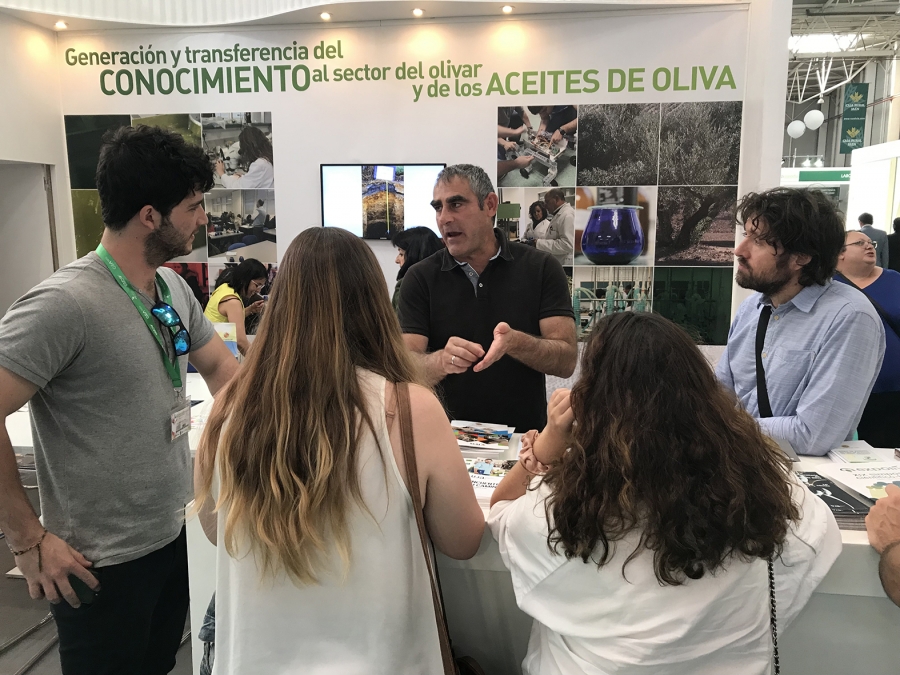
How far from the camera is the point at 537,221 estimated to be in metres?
4.84

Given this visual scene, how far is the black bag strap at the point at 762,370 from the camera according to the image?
6.69ft

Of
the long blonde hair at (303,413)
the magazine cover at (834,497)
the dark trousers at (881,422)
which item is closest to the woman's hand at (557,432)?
the long blonde hair at (303,413)

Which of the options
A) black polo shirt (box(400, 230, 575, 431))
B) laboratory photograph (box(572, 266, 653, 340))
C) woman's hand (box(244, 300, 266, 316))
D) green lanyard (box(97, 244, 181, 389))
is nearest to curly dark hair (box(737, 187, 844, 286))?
black polo shirt (box(400, 230, 575, 431))

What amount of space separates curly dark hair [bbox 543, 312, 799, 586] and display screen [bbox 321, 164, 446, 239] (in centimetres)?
392

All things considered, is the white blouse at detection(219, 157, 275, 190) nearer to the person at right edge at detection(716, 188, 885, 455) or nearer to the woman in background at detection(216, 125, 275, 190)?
the woman in background at detection(216, 125, 275, 190)

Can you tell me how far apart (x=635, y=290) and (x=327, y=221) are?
2.54 m

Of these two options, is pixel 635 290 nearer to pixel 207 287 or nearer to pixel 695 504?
pixel 207 287

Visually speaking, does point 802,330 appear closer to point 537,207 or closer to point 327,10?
point 537,207

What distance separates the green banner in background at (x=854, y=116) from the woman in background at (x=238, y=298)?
542 inches

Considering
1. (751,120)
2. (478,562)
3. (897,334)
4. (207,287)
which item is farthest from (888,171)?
(478,562)

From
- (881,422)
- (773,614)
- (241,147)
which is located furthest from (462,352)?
(241,147)

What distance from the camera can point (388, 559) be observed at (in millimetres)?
1113

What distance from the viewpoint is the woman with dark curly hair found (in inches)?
41.3

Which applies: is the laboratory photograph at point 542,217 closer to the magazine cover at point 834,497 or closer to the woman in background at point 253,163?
the woman in background at point 253,163
